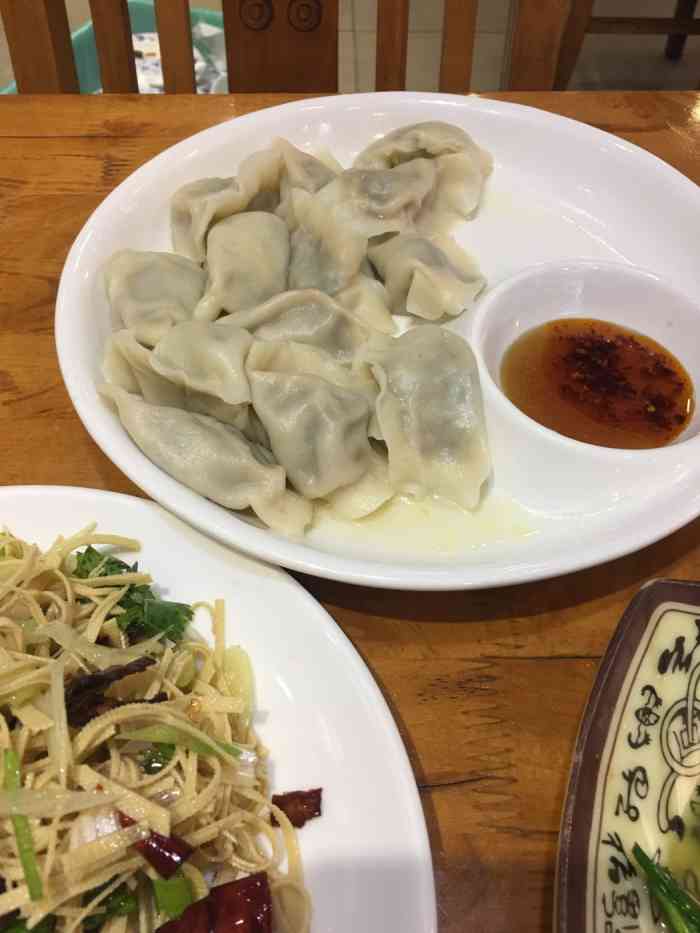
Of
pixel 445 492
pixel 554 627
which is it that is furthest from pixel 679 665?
pixel 445 492

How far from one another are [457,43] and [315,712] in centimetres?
246

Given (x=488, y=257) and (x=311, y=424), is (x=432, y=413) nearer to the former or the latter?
(x=311, y=424)

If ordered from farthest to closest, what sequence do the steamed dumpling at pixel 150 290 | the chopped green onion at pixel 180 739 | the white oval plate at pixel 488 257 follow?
the steamed dumpling at pixel 150 290 < the white oval plate at pixel 488 257 < the chopped green onion at pixel 180 739

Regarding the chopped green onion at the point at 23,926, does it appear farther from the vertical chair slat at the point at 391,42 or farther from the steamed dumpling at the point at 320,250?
the vertical chair slat at the point at 391,42

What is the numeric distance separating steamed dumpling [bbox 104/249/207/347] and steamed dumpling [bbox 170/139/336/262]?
0.42 ft

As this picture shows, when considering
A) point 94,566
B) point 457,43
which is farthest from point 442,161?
point 94,566

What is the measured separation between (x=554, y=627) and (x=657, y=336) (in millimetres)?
925

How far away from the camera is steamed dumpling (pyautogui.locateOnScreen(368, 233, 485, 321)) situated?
77.4 inches

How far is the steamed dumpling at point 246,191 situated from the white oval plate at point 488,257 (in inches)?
3.1

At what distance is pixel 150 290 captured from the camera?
6.22 ft

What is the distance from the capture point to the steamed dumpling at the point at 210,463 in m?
1.57

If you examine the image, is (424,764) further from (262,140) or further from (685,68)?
(685,68)

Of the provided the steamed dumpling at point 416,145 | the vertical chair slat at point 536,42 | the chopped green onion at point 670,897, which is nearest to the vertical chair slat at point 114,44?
the steamed dumpling at point 416,145

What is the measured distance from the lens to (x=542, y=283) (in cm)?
203
